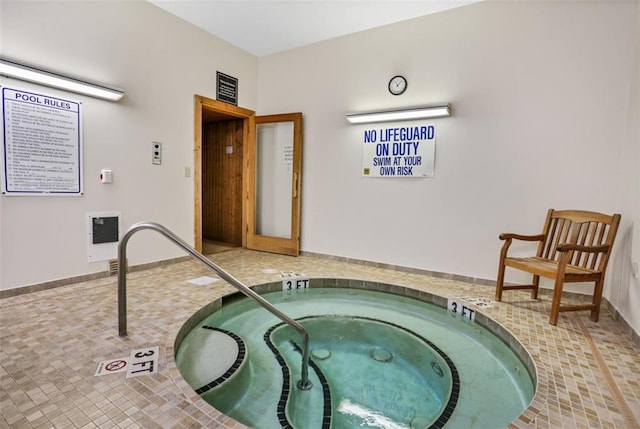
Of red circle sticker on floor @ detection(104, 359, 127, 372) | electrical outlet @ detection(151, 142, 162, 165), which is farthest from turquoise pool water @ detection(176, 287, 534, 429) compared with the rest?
electrical outlet @ detection(151, 142, 162, 165)

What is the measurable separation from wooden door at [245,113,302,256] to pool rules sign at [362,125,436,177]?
1001 mm

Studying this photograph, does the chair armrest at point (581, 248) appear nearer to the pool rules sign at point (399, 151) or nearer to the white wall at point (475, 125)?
the white wall at point (475, 125)

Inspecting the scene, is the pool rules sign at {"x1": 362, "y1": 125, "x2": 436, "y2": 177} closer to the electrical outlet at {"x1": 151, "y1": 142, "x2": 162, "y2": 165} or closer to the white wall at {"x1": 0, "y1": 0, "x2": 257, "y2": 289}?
the white wall at {"x1": 0, "y1": 0, "x2": 257, "y2": 289}

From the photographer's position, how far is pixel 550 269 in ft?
7.97

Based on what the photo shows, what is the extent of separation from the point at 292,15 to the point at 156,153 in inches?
84.9

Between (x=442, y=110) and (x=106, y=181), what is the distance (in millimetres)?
3450

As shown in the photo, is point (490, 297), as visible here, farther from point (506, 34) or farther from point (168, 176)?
point (168, 176)

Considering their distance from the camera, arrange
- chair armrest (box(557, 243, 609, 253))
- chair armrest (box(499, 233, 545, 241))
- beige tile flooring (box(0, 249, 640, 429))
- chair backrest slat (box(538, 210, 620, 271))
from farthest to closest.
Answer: chair armrest (box(499, 233, 545, 241)), chair backrest slat (box(538, 210, 620, 271)), chair armrest (box(557, 243, 609, 253)), beige tile flooring (box(0, 249, 640, 429))

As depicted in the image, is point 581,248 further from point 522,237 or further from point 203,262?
point 203,262

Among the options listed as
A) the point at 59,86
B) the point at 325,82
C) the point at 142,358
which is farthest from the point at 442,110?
the point at 59,86

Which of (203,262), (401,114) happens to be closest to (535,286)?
(401,114)

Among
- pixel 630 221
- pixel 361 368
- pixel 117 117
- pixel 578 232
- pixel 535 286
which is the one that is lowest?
pixel 361 368

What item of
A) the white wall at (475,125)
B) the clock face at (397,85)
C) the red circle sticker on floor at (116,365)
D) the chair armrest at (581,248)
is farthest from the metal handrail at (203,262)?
the clock face at (397,85)

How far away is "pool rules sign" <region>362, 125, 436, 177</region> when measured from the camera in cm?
359
